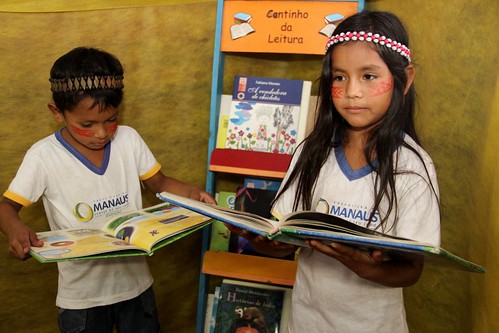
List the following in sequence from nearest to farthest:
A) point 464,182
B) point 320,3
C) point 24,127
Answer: point 464,182 < point 320,3 < point 24,127

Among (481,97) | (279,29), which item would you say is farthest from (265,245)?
(279,29)

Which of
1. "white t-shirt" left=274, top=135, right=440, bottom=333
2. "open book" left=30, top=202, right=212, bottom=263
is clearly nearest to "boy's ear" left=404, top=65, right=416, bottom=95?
"white t-shirt" left=274, top=135, right=440, bottom=333

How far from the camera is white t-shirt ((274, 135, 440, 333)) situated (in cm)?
113

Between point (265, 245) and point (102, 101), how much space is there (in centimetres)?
63

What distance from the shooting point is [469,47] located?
154 centimetres

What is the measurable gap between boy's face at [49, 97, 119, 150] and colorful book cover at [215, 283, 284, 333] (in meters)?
0.82

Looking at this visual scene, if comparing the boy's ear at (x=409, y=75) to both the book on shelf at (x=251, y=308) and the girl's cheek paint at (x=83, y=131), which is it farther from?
the book on shelf at (x=251, y=308)

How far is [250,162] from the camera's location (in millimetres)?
1972

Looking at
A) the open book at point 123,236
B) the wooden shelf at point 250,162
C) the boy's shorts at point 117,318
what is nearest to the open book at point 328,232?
the open book at point 123,236

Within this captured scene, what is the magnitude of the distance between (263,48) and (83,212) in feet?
2.94

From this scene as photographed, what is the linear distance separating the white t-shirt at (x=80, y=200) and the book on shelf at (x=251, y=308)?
1.63 ft

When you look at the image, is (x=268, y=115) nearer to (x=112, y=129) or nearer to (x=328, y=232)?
(x=112, y=129)

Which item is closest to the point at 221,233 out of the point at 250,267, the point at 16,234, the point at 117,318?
the point at 250,267

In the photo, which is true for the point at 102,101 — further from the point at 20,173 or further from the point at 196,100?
the point at 196,100
